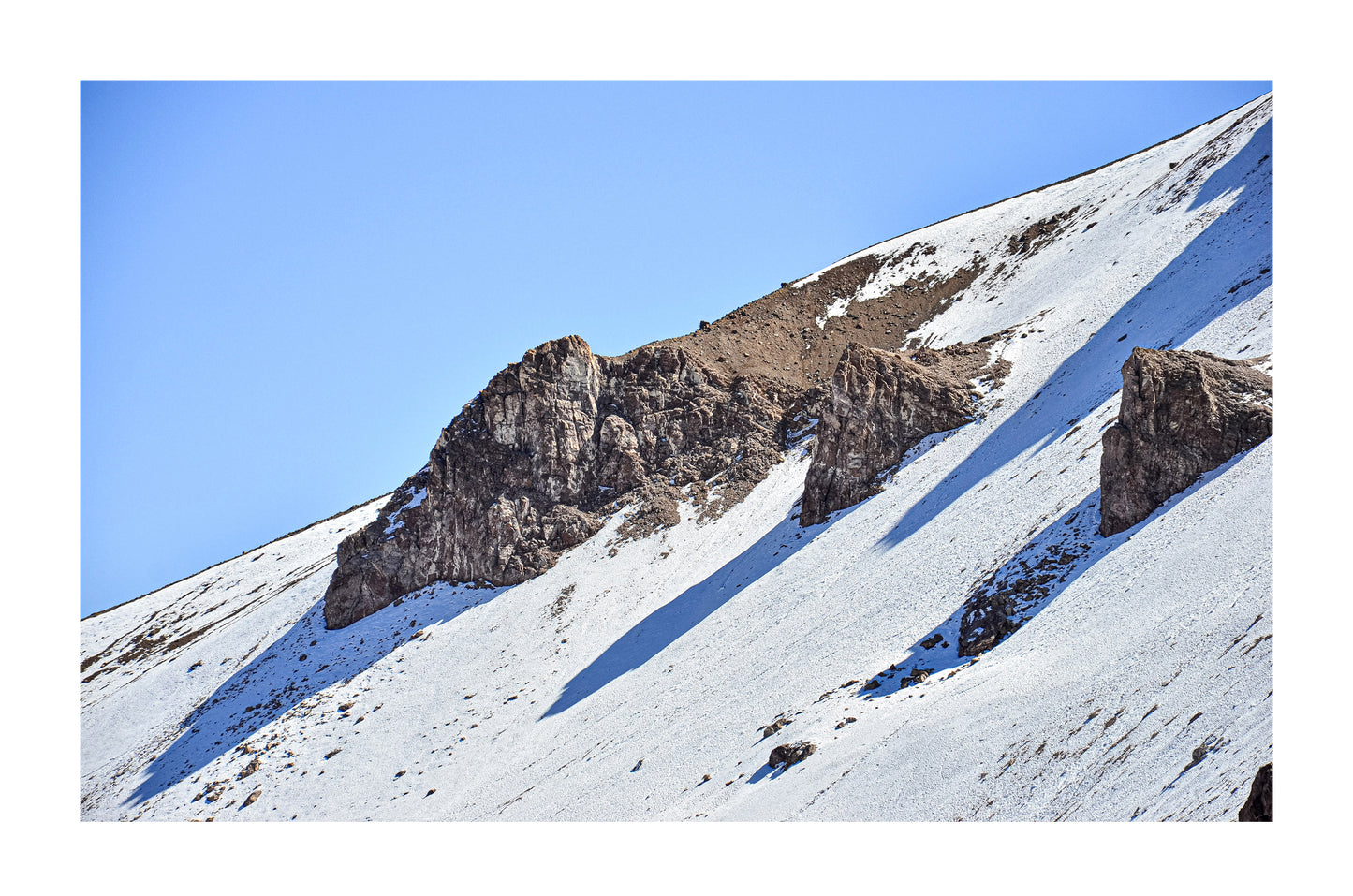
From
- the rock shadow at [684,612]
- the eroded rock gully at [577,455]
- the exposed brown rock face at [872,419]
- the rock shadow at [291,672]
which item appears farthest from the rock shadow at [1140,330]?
the rock shadow at [291,672]

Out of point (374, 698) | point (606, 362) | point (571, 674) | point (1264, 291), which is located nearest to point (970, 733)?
point (571, 674)

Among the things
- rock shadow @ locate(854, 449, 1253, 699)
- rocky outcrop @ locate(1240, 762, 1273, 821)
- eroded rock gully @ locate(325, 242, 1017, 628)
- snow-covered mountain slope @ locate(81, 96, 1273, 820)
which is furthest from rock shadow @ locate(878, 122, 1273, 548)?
rocky outcrop @ locate(1240, 762, 1273, 821)

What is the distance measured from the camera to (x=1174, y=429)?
96.7 ft

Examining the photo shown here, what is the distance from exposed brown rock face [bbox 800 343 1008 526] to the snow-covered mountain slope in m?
1.19

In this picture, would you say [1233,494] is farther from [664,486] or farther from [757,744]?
[664,486]

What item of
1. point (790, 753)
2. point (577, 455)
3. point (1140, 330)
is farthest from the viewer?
point (577, 455)

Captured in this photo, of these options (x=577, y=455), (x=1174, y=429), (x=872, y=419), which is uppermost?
(x=872, y=419)

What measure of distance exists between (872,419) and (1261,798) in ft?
107

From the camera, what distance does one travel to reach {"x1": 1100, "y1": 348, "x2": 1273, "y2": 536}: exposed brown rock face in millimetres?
28844

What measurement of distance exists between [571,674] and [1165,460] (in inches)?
952

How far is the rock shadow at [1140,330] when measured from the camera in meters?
39.6

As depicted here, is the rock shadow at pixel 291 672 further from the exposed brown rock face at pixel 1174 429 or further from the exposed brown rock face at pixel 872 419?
the exposed brown rock face at pixel 1174 429

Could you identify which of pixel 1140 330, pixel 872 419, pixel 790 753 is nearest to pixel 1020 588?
pixel 790 753

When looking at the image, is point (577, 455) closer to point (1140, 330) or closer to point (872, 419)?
point (872, 419)
